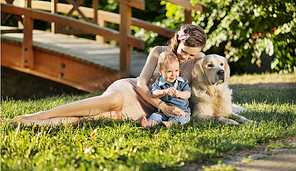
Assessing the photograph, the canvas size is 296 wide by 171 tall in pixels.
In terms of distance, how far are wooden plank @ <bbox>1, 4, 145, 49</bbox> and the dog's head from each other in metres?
2.48

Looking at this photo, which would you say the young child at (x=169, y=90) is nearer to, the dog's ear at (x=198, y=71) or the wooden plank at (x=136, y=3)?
the dog's ear at (x=198, y=71)

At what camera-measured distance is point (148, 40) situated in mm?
8875

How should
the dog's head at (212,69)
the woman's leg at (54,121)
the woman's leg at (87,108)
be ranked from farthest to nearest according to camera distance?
the dog's head at (212,69), the woman's leg at (87,108), the woman's leg at (54,121)

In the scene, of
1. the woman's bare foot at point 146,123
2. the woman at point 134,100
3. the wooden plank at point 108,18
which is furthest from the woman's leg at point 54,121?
the wooden plank at point 108,18

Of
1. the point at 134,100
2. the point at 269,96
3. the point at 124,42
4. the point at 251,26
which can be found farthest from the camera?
the point at 251,26

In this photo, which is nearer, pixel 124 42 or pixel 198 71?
pixel 198 71

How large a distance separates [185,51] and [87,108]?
112cm

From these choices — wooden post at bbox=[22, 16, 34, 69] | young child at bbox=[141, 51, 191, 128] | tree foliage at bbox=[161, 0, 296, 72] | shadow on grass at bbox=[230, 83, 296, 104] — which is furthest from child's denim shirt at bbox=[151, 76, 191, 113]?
wooden post at bbox=[22, 16, 34, 69]

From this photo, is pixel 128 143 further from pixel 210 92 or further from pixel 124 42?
pixel 124 42

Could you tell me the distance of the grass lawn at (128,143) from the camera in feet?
6.41

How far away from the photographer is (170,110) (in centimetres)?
299

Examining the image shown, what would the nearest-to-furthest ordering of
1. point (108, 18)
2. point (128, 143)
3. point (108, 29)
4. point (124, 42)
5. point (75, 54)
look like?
point (128, 143)
point (124, 42)
point (108, 29)
point (75, 54)
point (108, 18)

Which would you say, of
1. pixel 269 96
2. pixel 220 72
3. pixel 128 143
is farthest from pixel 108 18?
pixel 128 143

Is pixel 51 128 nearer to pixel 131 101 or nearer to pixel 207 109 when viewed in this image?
pixel 131 101
